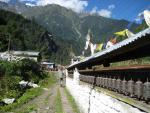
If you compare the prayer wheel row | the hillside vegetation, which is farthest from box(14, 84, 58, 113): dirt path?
the hillside vegetation

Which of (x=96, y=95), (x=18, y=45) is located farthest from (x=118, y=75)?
(x=18, y=45)

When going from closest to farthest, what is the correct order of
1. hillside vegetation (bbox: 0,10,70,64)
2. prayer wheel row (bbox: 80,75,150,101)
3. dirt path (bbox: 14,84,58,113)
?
prayer wheel row (bbox: 80,75,150,101), dirt path (bbox: 14,84,58,113), hillside vegetation (bbox: 0,10,70,64)

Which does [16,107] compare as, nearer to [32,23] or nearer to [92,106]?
[92,106]

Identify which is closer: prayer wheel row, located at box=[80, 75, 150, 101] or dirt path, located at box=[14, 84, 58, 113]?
prayer wheel row, located at box=[80, 75, 150, 101]

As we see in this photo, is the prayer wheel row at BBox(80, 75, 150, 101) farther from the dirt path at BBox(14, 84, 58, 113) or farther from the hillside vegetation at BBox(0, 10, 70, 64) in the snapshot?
the hillside vegetation at BBox(0, 10, 70, 64)

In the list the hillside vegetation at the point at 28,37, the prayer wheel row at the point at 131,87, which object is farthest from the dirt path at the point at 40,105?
the hillside vegetation at the point at 28,37

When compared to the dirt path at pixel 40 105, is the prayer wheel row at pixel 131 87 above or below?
above

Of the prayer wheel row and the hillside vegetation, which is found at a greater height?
the hillside vegetation

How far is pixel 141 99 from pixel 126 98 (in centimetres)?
92

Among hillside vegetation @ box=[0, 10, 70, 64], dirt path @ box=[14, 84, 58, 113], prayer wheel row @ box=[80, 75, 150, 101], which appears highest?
hillside vegetation @ box=[0, 10, 70, 64]

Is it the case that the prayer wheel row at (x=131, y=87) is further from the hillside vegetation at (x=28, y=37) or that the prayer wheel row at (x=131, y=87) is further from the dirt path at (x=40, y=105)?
the hillside vegetation at (x=28, y=37)

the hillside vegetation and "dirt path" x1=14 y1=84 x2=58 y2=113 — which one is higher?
the hillside vegetation

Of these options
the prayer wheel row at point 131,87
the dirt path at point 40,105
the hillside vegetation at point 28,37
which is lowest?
the dirt path at point 40,105

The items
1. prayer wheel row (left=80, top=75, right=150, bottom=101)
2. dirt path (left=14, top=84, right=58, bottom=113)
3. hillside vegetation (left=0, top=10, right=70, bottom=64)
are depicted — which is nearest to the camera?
prayer wheel row (left=80, top=75, right=150, bottom=101)
